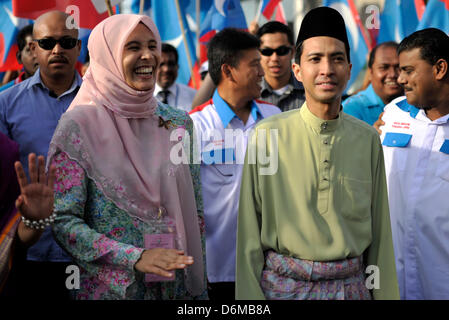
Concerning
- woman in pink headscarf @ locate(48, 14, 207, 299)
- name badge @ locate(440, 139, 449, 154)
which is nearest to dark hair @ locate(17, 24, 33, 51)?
woman in pink headscarf @ locate(48, 14, 207, 299)

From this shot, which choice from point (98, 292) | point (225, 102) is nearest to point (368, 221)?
point (98, 292)

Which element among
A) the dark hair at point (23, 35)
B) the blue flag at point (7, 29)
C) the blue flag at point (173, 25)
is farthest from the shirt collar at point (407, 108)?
the blue flag at point (7, 29)

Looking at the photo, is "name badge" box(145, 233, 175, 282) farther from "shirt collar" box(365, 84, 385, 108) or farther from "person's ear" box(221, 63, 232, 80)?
"shirt collar" box(365, 84, 385, 108)

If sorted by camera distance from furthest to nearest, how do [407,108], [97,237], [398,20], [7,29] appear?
[398,20] → [7,29] → [407,108] → [97,237]

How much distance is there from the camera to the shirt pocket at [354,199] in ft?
8.88

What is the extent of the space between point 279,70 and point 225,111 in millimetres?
1120

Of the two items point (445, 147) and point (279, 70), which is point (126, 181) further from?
point (279, 70)

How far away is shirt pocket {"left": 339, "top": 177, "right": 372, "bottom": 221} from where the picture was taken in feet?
8.88

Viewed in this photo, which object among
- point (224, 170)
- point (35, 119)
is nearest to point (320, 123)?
point (224, 170)

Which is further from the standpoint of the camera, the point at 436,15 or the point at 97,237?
the point at 436,15

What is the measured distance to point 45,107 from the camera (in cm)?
374

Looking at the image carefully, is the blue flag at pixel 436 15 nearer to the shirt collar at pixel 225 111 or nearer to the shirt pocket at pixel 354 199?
the shirt collar at pixel 225 111

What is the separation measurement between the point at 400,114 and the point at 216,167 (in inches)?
49.9

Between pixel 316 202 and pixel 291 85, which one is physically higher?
pixel 291 85
